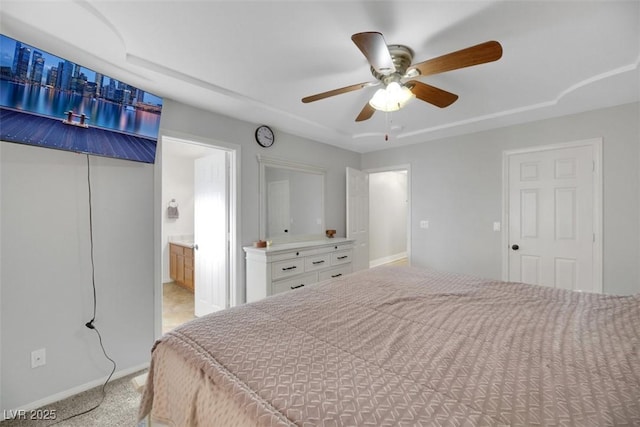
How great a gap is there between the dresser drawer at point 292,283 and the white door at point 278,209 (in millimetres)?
661

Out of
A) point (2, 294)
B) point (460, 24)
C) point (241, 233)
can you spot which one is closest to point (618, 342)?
point (460, 24)

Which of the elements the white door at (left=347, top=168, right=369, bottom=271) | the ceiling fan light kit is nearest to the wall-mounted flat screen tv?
the ceiling fan light kit

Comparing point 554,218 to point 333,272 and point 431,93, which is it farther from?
point 333,272

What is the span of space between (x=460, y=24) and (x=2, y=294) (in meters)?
3.31

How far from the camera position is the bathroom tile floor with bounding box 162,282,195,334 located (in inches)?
129

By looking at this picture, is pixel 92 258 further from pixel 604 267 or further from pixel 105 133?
pixel 604 267

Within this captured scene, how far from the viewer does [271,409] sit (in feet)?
2.36

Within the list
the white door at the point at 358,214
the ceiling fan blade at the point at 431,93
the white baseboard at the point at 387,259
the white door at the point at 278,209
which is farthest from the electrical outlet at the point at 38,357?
the white baseboard at the point at 387,259

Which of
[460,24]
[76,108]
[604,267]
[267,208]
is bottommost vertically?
[604,267]

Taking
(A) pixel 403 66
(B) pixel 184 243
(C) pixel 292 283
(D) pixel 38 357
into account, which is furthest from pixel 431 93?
(B) pixel 184 243

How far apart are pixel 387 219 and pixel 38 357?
6.12 m

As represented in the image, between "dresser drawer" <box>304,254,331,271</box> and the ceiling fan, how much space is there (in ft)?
6.10

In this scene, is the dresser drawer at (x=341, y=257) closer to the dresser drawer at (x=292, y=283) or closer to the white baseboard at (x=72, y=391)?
the dresser drawer at (x=292, y=283)

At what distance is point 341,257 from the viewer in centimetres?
371
